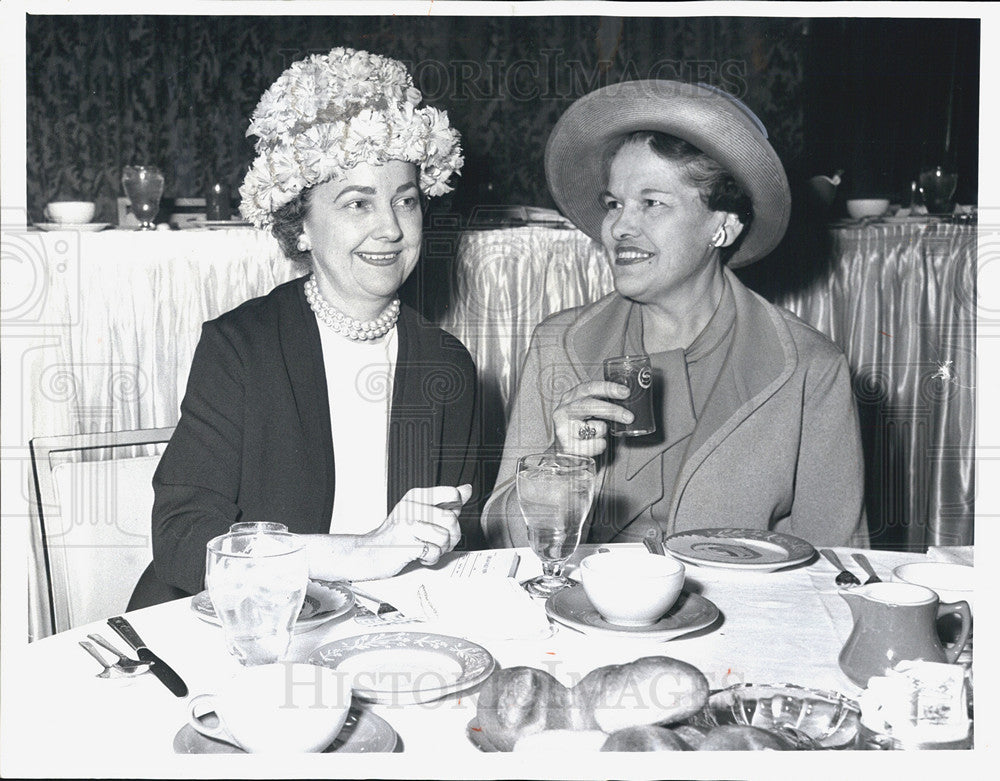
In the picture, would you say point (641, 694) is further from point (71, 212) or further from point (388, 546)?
point (71, 212)

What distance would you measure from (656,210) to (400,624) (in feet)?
3.28

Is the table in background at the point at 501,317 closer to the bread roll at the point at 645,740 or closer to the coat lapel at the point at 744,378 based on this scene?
the coat lapel at the point at 744,378

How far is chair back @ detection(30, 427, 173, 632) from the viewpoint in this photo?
123 centimetres

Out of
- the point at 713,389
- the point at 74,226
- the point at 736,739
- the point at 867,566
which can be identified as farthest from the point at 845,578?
the point at 74,226

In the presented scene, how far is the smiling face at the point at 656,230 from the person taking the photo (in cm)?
154

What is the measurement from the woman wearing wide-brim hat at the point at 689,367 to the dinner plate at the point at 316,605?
0.57 m

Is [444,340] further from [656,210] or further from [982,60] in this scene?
[982,60]

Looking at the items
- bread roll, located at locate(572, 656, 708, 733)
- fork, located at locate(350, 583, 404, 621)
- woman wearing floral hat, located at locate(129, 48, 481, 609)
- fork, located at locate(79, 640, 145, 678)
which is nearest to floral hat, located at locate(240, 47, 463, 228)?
woman wearing floral hat, located at locate(129, 48, 481, 609)

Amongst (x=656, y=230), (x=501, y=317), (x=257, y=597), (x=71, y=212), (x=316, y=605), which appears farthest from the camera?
(x=656, y=230)

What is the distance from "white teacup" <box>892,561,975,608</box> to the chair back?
96 centimetres

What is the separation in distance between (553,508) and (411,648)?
9.1 inches

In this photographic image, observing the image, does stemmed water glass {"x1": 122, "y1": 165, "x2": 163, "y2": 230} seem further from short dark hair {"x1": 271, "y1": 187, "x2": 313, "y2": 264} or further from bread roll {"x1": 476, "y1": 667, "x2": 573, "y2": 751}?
bread roll {"x1": 476, "y1": 667, "x2": 573, "y2": 751}

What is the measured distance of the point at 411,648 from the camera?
0.76 m

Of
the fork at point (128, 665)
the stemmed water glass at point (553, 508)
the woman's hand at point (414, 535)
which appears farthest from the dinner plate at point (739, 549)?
the fork at point (128, 665)
